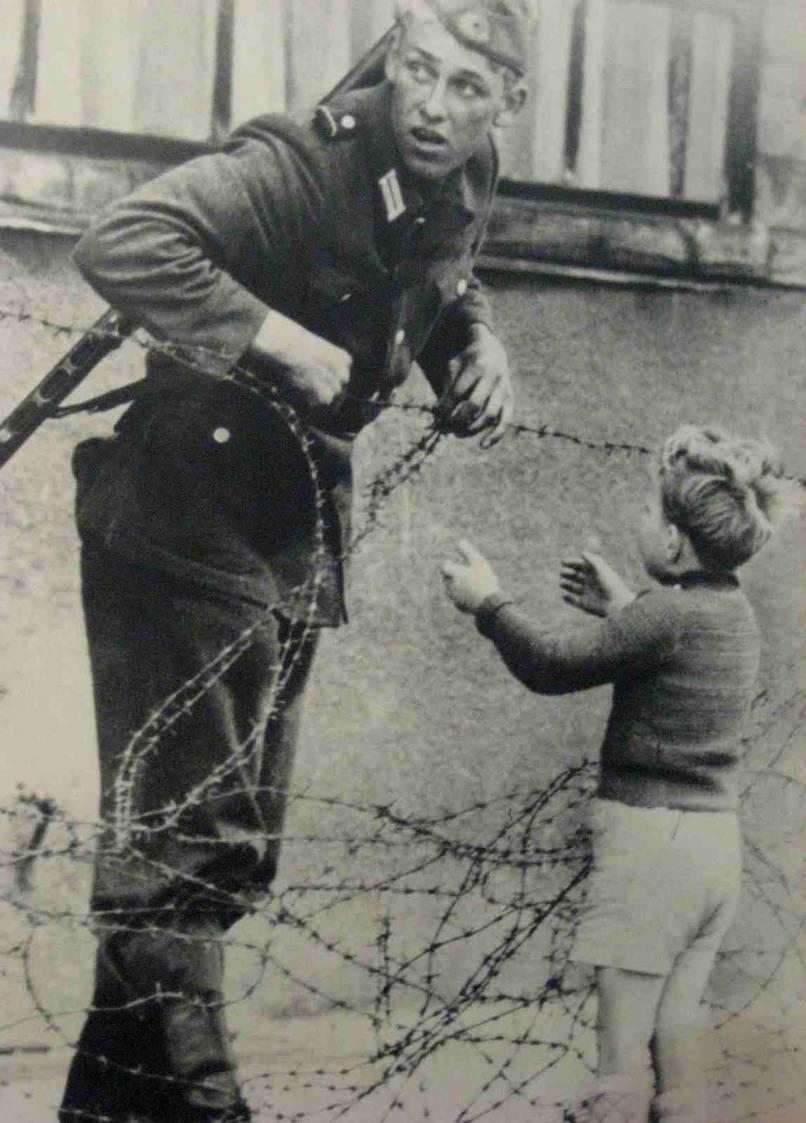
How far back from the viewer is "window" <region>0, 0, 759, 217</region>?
2432 millimetres

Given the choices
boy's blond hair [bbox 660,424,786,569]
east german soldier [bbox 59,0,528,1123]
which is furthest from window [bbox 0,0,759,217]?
boy's blond hair [bbox 660,424,786,569]

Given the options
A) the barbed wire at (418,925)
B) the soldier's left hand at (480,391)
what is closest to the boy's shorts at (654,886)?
the barbed wire at (418,925)

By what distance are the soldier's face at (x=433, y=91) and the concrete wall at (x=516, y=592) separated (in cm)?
32

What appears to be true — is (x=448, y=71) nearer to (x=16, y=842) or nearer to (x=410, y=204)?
(x=410, y=204)

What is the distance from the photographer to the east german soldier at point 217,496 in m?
2.39

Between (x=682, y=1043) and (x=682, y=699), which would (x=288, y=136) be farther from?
(x=682, y=1043)

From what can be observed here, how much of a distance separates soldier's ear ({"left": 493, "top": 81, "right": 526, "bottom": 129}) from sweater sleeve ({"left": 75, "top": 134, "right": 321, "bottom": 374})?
388 millimetres

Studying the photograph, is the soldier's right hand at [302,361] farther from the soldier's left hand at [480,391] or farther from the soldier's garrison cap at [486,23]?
the soldier's garrison cap at [486,23]

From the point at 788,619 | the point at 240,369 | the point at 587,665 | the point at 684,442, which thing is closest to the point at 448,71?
the point at 240,369

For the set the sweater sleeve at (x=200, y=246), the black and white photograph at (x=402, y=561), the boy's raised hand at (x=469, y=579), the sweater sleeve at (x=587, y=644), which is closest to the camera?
the sweater sleeve at (x=200, y=246)

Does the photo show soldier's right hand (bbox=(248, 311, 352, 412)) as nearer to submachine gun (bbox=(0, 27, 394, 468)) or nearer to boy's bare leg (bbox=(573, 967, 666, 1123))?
submachine gun (bbox=(0, 27, 394, 468))

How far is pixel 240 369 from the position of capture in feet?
7.86

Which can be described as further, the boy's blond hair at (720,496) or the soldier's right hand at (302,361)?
the boy's blond hair at (720,496)

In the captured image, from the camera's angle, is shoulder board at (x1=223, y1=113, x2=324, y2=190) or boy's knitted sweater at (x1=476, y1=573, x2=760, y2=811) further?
boy's knitted sweater at (x1=476, y1=573, x2=760, y2=811)
